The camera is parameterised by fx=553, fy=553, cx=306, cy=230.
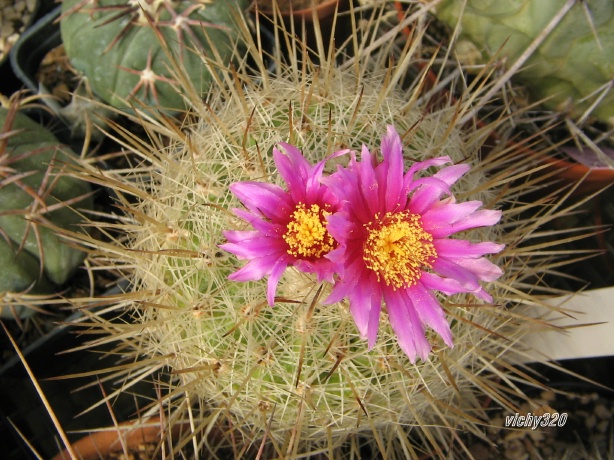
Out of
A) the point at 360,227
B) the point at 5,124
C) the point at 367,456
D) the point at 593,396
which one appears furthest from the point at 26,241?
the point at 593,396

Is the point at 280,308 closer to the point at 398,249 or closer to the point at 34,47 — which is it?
the point at 398,249

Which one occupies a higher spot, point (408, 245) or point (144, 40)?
point (144, 40)

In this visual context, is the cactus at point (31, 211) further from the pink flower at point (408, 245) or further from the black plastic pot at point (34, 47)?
the pink flower at point (408, 245)

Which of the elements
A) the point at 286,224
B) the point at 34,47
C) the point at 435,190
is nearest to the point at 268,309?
the point at 286,224

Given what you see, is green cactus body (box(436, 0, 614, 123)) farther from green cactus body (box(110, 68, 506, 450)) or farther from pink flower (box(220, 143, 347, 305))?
pink flower (box(220, 143, 347, 305))

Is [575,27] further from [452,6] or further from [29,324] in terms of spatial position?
[29,324]

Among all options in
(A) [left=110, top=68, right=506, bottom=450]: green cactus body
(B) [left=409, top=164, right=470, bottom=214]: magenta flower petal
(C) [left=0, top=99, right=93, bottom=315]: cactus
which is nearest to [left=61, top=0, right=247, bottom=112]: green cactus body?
(C) [left=0, top=99, right=93, bottom=315]: cactus

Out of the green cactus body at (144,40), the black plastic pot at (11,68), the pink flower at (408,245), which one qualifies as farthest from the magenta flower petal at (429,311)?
the black plastic pot at (11,68)
